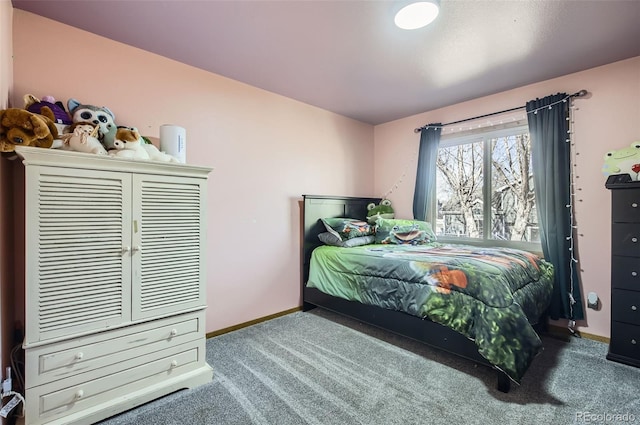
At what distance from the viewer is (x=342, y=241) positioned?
314 centimetres

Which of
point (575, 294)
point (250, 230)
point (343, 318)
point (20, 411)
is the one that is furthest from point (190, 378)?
point (575, 294)

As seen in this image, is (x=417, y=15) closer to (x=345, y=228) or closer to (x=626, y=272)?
(x=345, y=228)

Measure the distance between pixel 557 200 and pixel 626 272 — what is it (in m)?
0.75

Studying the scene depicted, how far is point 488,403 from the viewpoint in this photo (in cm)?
169

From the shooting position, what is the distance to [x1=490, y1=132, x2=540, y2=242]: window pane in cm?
304

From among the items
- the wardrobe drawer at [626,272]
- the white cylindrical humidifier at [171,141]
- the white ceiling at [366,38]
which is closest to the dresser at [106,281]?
the white cylindrical humidifier at [171,141]

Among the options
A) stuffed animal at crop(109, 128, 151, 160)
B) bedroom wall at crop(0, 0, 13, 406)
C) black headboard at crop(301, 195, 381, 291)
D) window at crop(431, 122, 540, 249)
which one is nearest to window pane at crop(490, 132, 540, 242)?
window at crop(431, 122, 540, 249)

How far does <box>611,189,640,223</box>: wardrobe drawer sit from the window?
2.59 feet

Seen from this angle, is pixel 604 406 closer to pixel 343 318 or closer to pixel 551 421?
pixel 551 421

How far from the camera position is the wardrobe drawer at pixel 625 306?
2107 mm

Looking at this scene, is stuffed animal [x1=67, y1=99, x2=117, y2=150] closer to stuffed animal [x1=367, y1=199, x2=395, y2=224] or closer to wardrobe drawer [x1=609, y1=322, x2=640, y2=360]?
stuffed animal [x1=367, y1=199, x2=395, y2=224]

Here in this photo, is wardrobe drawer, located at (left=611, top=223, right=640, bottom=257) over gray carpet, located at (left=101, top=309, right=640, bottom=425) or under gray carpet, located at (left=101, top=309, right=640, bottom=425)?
over

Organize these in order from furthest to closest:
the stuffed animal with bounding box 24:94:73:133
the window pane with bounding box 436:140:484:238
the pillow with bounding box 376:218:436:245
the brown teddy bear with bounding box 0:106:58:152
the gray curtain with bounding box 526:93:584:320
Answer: the window pane with bounding box 436:140:484:238 < the pillow with bounding box 376:218:436:245 < the gray curtain with bounding box 526:93:584:320 < the stuffed animal with bounding box 24:94:73:133 < the brown teddy bear with bounding box 0:106:58:152

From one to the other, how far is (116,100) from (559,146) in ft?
12.1
